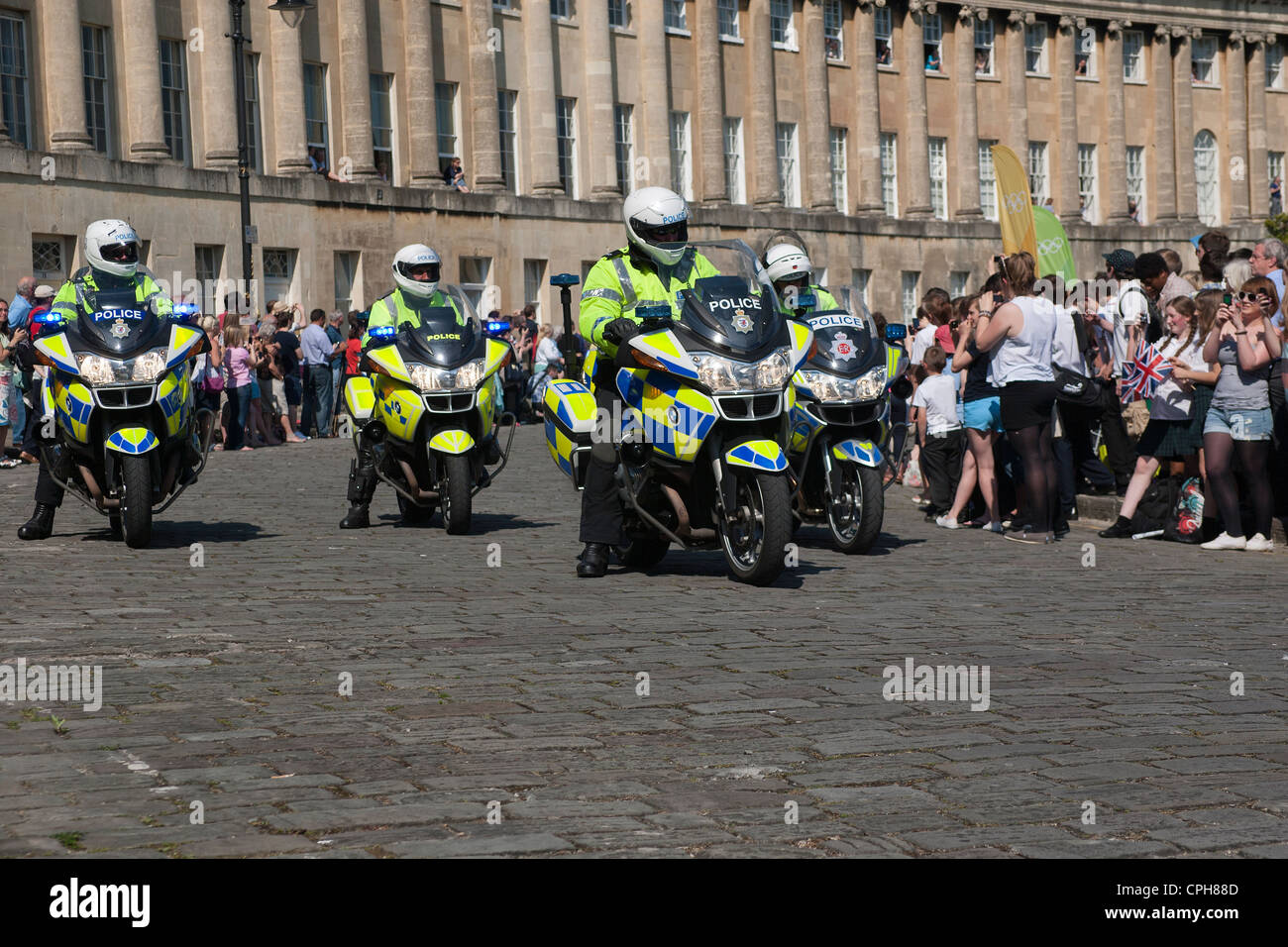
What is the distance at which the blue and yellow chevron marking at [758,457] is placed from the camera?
10.8m

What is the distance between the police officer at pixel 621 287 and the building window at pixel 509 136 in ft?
120

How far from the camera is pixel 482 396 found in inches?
583

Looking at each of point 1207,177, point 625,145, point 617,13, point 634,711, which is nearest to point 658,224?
point 634,711

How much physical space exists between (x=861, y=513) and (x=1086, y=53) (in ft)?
185

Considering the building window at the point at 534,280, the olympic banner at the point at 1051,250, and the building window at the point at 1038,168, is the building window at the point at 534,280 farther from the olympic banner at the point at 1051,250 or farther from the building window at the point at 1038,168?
Answer: the olympic banner at the point at 1051,250

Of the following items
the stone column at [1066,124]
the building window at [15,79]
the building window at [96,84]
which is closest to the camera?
the building window at [15,79]

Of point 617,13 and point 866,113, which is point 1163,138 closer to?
point 866,113

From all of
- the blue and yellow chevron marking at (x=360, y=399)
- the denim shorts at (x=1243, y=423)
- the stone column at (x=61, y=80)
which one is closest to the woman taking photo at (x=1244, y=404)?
the denim shorts at (x=1243, y=423)

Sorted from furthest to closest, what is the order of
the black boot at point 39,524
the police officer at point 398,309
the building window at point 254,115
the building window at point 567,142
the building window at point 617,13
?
the building window at point 617,13, the building window at point 567,142, the building window at point 254,115, the police officer at point 398,309, the black boot at point 39,524

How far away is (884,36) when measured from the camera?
199ft

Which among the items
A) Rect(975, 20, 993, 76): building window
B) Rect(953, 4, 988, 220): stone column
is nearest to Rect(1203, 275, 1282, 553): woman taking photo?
Rect(953, 4, 988, 220): stone column

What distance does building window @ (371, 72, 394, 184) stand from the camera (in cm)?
4422

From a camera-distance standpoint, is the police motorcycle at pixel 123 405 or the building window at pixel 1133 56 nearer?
the police motorcycle at pixel 123 405

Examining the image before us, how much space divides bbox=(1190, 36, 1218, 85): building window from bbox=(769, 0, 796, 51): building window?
18.7 meters
